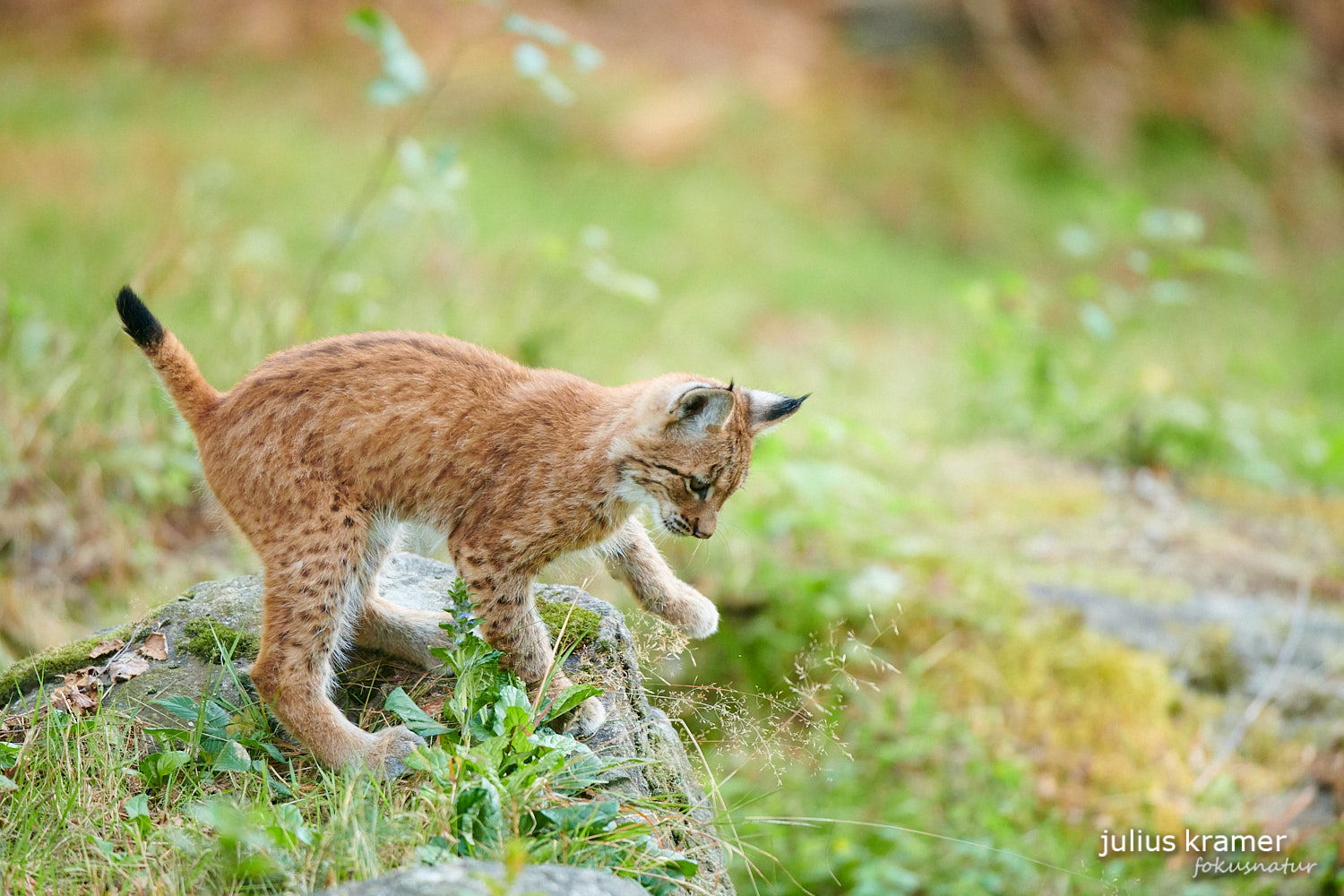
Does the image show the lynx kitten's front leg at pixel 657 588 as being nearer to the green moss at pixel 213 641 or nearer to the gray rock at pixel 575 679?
the gray rock at pixel 575 679

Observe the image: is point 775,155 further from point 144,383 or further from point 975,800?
point 975,800

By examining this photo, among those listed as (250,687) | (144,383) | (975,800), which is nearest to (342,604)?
(250,687)

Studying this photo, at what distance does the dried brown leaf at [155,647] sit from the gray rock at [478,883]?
4.93ft

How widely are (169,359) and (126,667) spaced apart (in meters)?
1.01

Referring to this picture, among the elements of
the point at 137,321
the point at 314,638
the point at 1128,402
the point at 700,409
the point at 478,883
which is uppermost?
the point at 137,321

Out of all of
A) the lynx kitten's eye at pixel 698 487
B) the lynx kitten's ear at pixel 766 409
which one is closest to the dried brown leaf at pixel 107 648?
the lynx kitten's eye at pixel 698 487

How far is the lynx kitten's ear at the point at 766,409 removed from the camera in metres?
3.75

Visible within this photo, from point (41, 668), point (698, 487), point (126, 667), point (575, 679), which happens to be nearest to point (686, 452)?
point (698, 487)

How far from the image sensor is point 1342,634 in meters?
5.68

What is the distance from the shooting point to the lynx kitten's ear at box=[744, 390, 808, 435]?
3.75 meters

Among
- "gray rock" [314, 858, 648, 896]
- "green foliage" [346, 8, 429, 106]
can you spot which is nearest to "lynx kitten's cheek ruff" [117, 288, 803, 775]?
"gray rock" [314, 858, 648, 896]

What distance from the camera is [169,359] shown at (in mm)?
3559

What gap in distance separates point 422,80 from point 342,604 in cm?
310

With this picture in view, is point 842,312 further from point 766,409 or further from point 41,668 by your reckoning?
point 41,668
